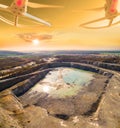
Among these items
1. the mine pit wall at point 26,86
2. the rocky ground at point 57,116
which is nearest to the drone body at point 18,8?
the rocky ground at point 57,116

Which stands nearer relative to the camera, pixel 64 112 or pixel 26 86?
pixel 64 112

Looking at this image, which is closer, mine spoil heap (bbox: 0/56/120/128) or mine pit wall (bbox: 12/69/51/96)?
mine spoil heap (bbox: 0/56/120/128)

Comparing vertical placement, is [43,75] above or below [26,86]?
above

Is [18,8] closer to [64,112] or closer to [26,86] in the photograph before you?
[64,112]

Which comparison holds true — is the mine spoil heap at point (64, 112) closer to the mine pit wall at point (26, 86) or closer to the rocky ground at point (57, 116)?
the rocky ground at point (57, 116)

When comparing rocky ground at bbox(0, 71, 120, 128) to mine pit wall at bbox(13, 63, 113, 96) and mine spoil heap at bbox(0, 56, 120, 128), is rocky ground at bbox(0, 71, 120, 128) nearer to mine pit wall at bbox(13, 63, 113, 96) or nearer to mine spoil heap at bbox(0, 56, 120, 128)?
mine spoil heap at bbox(0, 56, 120, 128)

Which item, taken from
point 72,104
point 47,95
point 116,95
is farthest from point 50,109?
point 116,95

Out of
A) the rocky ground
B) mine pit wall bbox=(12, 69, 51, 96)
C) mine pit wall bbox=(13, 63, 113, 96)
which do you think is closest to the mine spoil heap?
the rocky ground

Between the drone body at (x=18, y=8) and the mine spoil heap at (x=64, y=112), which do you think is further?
the mine spoil heap at (x=64, y=112)

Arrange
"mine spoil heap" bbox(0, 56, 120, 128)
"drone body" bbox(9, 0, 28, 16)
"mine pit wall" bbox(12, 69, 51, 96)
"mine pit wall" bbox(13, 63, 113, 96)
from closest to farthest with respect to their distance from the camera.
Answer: "drone body" bbox(9, 0, 28, 16), "mine spoil heap" bbox(0, 56, 120, 128), "mine pit wall" bbox(12, 69, 51, 96), "mine pit wall" bbox(13, 63, 113, 96)

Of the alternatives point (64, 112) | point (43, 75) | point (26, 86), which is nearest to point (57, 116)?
point (64, 112)

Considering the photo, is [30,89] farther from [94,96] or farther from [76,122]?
[76,122]
